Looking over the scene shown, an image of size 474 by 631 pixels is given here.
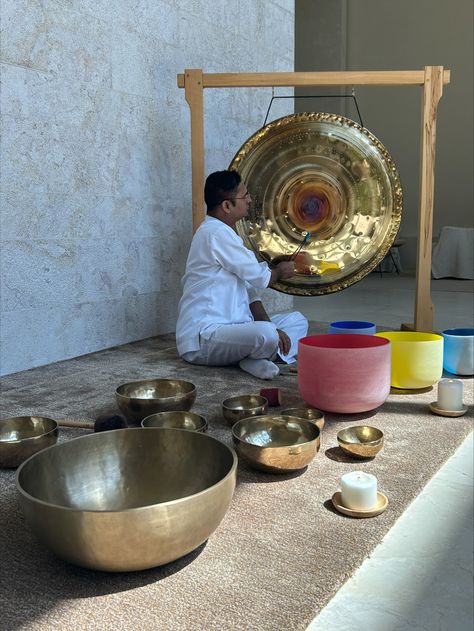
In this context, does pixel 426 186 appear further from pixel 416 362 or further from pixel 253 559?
pixel 253 559

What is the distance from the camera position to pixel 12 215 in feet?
9.47

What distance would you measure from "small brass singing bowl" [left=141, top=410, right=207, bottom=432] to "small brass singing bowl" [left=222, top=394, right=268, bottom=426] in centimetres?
18

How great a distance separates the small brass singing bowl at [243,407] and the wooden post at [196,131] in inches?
53.4

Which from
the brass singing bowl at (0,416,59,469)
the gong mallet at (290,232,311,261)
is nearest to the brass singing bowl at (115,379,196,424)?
the brass singing bowl at (0,416,59,469)

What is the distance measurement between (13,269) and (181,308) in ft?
2.32

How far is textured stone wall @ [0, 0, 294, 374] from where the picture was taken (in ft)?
9.57

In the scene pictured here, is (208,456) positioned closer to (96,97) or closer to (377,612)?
(377,612)

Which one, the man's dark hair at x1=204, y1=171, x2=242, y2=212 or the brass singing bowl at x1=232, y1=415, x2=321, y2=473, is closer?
the brass singing bowl at x1=232, y1=415, x2=321, y2=473

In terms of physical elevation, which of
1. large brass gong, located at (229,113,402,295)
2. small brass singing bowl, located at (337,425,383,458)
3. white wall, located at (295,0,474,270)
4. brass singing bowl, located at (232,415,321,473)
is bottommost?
small brass singing bowl, located at (337,425,383,458)

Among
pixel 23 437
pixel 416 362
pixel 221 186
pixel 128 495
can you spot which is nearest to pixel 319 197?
pixel 221 186

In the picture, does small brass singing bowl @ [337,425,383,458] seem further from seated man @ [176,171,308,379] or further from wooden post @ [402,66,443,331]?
wooden post @ [402,66,443,331]

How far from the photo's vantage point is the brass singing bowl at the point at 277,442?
1631mm

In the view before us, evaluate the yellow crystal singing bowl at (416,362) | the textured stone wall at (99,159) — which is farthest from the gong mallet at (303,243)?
the yellow crystal singing bowl at (416,362)

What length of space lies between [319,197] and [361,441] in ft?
6.09
